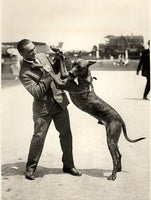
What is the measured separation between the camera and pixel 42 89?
5.34 meters

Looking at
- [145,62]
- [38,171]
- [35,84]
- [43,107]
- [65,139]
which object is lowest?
[38,171]

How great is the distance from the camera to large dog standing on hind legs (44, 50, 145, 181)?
522 centimetres

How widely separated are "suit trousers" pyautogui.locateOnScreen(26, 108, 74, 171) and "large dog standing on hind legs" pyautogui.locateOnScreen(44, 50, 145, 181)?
0.33 m

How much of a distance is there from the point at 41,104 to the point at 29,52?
0.60 metres

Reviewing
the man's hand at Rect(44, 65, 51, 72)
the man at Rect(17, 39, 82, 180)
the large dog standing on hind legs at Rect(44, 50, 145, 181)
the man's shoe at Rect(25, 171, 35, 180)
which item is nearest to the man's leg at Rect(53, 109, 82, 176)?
the man at Rect(17, 39, 82, 180)

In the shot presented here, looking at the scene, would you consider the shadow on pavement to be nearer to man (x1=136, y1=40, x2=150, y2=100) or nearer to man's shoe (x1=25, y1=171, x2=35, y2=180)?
man's shoe (x1=25, y1=171, x2=35, y2=180)

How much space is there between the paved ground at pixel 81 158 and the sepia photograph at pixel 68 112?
1 cm

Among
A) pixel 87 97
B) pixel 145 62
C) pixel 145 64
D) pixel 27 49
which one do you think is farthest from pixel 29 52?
pixel 145 64

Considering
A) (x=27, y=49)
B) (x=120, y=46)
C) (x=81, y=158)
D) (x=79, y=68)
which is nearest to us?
(x=79, y=68)

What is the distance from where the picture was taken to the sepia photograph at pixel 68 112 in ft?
17.5

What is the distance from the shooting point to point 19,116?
643 centimetres

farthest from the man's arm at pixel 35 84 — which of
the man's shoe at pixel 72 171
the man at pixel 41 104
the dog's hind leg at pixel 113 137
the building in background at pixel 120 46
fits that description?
the building in background at pixel 120 46

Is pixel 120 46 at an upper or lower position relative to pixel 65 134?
upper

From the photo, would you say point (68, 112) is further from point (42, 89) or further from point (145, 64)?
point (145, 64)
